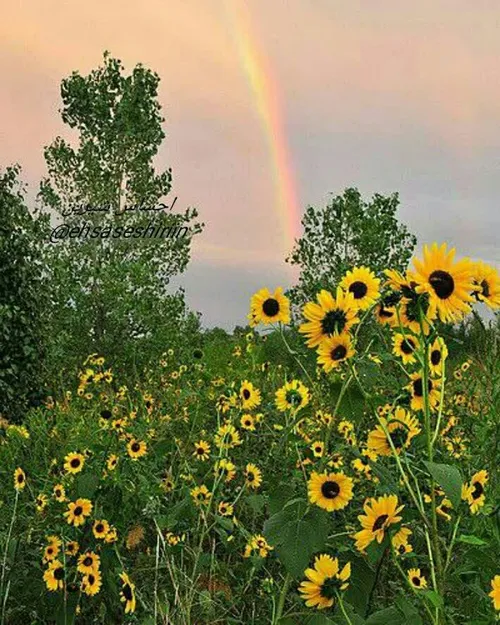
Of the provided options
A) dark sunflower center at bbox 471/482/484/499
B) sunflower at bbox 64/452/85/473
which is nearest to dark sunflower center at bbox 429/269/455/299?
dark sunflower center at bbox 471/482/484/499

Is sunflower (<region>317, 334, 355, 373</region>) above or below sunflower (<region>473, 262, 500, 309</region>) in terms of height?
below

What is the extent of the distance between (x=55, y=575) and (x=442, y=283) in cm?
196

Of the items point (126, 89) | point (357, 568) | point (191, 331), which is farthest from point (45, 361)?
point (357, 568)

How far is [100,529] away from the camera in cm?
296

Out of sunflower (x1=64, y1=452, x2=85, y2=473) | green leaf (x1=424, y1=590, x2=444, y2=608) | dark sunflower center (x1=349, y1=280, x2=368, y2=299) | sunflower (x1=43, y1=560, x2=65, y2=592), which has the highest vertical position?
dark sunflower center (x1=349, y1=280, x2=368, y2=299)

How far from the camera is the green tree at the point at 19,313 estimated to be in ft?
Result: 23.2

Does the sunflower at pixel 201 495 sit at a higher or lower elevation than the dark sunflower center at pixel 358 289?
lower

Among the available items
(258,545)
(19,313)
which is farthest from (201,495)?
(19,313)

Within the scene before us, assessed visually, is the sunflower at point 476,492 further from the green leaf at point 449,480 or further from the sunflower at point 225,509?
the sunflower at point 225,509

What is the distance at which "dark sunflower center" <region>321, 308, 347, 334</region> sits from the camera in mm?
1817

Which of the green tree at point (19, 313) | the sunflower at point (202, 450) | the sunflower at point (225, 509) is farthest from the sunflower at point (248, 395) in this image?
the green tree at point (19, 313)

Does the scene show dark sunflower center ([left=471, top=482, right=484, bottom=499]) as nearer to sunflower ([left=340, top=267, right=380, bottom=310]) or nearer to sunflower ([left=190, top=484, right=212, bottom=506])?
sunflower ([left=340, top=267, right=380, bottom=310])

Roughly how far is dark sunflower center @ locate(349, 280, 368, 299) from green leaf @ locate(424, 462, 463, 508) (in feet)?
1.64

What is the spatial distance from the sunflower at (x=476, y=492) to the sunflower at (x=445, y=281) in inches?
25.2
